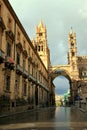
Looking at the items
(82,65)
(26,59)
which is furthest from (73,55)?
(26,59)

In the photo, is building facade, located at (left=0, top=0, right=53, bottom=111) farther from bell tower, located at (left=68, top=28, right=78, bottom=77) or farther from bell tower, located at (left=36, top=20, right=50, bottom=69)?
bell tower, located at (left=36, top=20, right=50, bottom=69)

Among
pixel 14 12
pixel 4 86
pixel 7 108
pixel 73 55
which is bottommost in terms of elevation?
pixel 7 108

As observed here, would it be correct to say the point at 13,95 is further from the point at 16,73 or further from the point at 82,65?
the point at 82,65

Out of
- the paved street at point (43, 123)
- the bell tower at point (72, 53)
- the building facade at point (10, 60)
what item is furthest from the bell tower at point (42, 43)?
the paved street at point (43, 123)

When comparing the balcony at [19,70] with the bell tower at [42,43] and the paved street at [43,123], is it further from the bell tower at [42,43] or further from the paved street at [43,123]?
the bell tower at [42,43]

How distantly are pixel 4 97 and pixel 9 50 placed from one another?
5.85m

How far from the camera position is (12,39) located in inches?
1070

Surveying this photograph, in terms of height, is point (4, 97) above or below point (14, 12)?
below

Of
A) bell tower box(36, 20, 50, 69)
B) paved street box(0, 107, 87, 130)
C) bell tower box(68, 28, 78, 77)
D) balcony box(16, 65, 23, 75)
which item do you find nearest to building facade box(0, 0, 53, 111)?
balcony box(16, 65, 23, 75)

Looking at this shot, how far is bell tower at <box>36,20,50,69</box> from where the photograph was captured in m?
86.8

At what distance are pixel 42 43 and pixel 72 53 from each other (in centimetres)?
1267

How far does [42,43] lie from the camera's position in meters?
90.2

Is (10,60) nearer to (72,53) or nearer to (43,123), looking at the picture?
(43,123)

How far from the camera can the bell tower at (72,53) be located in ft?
274
